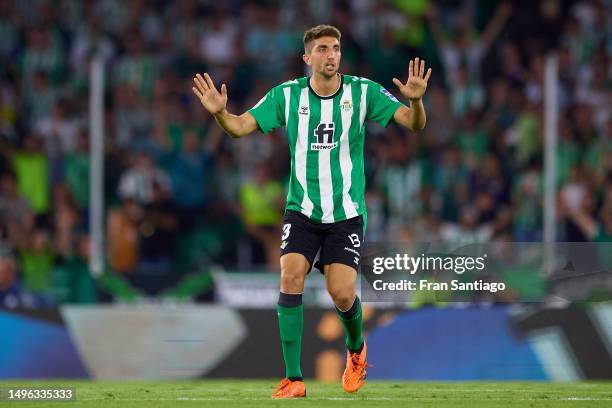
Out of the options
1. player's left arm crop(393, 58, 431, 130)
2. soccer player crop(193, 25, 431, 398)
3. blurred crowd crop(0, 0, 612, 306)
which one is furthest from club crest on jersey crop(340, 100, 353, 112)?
blurred crowd crop(0, 0, 612, 306)

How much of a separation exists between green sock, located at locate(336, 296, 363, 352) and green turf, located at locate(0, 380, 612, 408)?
32cm

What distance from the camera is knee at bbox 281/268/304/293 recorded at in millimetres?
8742

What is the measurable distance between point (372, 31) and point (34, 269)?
206 inches

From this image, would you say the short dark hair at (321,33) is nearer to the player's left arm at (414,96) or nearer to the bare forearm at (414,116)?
the player's left arm at (414,96)

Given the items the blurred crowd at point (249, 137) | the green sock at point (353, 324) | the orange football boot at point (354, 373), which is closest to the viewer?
the green sock at point (353, 324)

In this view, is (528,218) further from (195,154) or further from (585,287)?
(195,154)

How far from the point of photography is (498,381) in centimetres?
1134

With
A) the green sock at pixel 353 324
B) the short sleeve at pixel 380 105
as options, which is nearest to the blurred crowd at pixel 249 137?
the green sock at pixel 353 324

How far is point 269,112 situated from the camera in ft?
29.5

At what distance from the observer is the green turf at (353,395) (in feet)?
27.6

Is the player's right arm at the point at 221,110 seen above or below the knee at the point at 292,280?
above

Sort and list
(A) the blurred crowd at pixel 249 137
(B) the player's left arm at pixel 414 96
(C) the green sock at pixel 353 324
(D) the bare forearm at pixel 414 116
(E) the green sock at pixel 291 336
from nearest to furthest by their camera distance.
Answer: (B) the player's left arm at pixel 414 96, (D) the bare forearm at pixel 414 116, (E) the green sock at pixel 291 336, (C) the green sock at pixel 353 324, (A) the blurred crowd at pixel 249 137

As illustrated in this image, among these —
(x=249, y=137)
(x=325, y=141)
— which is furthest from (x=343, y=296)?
(x=249, y=137)

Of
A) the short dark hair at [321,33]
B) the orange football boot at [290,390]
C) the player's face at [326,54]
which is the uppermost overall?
the short dark hair at [321,33]
